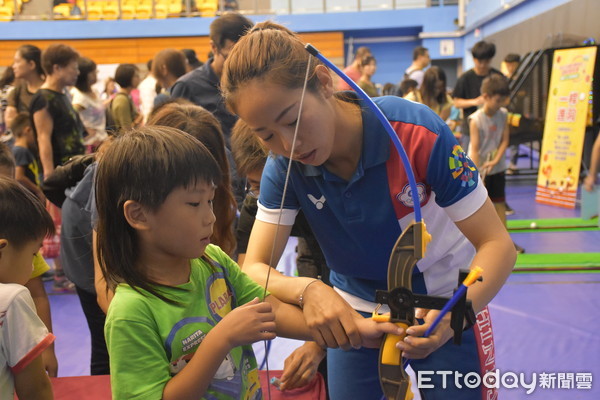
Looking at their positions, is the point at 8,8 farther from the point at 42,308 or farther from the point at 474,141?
the point at 42,308

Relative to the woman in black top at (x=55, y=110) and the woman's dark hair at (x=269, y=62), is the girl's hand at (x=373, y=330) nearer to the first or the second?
the woman's dark hair at (x=269, y=62)

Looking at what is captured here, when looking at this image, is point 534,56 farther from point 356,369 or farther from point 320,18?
point 320,18

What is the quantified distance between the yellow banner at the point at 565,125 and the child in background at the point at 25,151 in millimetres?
4380

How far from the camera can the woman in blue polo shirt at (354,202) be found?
1.01 metres

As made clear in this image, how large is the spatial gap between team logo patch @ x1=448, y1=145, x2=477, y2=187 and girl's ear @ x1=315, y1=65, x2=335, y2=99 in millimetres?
250

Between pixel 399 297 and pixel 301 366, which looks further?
pixel 301 366

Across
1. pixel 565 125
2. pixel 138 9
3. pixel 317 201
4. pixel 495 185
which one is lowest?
pixel 495 185

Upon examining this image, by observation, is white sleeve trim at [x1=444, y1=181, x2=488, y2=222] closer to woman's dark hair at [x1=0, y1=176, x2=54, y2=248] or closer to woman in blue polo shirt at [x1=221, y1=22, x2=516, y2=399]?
woman in blue polo shirt at [x1=221, y1=22, x2=516, y2=399]

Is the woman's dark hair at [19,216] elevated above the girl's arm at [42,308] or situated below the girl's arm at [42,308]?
above

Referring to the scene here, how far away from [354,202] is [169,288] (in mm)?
381

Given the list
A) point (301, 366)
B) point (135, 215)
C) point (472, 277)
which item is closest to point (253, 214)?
point (301, 366)

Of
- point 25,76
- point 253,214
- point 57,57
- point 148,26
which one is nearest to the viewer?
point 253,214

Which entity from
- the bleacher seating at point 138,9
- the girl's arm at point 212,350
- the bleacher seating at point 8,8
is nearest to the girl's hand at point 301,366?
the girl's arm at point 212,350

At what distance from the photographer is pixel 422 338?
0.89 meters
